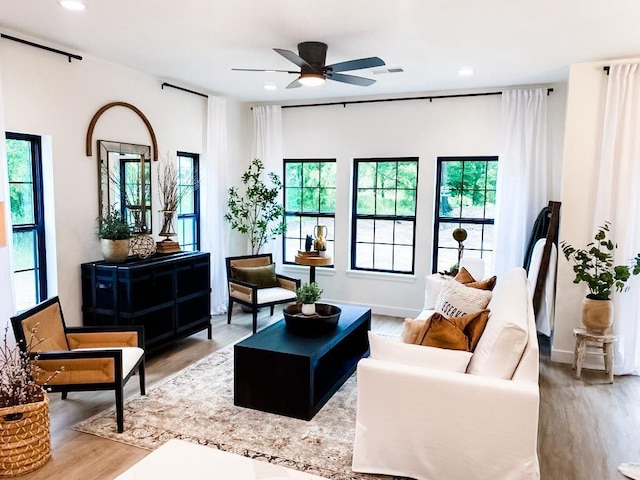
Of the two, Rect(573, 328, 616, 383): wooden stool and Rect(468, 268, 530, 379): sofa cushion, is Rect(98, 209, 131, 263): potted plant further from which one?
Rect(573, 328, 616, 383): wooden stool

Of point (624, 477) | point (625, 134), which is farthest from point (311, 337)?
point (625, 134)

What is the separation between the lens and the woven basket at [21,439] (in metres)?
2.67

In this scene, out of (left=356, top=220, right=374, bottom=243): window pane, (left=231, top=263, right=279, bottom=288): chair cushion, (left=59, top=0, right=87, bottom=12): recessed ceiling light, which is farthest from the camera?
(left=356, top=220, right=374, bottom=243): window pane

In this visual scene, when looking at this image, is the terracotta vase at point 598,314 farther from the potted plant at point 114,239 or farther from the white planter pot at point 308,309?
the potted plant at point 114,239

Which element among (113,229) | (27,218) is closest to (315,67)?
(113,229)

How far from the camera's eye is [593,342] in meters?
4.20

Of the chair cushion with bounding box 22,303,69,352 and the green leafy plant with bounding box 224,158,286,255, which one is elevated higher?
the green leafy plant with bounding box 224,158,286,255

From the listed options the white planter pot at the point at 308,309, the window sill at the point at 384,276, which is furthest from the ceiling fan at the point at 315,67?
the window sill at the point at 384,276

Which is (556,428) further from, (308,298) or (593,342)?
(308,298)

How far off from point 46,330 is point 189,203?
283 cm

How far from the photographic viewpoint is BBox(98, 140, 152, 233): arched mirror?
14.9 feet

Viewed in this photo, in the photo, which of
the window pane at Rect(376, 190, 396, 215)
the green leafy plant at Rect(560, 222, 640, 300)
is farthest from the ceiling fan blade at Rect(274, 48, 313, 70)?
the green leafy plant at Rect(560, 222, 640, 300)

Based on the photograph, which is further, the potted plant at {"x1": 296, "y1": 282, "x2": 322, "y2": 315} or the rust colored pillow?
the potted plant at {"x1": 296, "y1": 282, "x2": 322, "y2": 315}

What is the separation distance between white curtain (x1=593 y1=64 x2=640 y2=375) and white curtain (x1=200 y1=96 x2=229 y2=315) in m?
4.14
